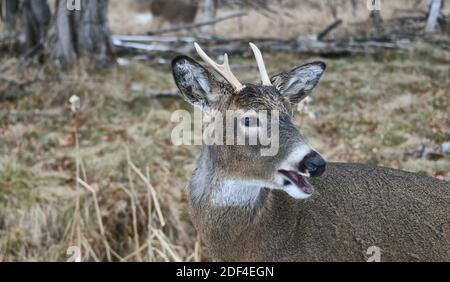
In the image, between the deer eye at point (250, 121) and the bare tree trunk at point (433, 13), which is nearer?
the deer eye at point (250, 121)

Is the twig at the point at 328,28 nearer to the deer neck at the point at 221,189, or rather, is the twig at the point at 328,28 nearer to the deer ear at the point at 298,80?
the deer ear at the point at 298,80

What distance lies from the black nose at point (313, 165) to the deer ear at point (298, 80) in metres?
0.76

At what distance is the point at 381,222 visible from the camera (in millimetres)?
3893

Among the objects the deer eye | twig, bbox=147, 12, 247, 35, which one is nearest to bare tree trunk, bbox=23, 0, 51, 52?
twig, bbox=147, 12, 247, 35

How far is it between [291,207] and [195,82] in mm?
882

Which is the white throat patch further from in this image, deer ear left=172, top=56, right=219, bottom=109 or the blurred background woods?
the blurred background woods

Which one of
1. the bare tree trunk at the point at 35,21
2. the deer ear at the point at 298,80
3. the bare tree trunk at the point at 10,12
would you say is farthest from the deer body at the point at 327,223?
the bare tree trunk at the point at 10,12

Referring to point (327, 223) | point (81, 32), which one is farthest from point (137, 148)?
point (327, 223)

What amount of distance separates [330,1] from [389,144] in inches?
202

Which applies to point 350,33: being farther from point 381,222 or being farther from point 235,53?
point 381,222

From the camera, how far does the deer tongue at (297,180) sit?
11.4ft

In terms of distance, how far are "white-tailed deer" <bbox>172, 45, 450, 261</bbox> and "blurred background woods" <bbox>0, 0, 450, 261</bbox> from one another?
155 centimetres

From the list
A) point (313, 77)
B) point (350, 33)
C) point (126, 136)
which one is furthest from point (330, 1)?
point (313, 77)

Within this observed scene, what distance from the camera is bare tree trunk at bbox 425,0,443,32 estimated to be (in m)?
7.67
